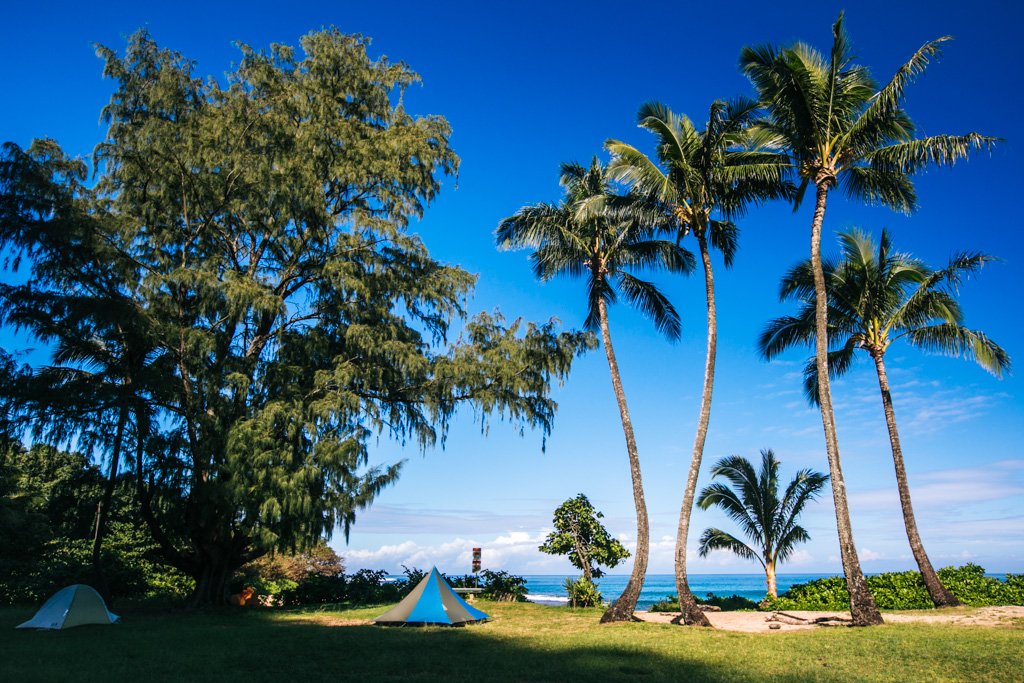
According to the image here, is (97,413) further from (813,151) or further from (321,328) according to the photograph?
(813,151)

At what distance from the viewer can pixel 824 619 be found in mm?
15859

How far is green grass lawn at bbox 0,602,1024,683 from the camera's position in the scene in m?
9.21

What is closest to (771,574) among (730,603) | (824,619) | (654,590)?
(730,603)

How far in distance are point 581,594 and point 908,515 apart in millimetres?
9961

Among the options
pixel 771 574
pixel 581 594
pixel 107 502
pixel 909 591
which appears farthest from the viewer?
pixel 771 574

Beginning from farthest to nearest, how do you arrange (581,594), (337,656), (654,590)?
(654,590), (581,594), (337,656)

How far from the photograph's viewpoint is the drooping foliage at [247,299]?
17.4m

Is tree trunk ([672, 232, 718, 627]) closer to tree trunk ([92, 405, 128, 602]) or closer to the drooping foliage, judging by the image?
the drooping foliage

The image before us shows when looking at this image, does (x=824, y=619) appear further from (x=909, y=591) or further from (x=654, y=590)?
(x=654, y=590)

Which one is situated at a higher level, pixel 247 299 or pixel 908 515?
pixel 247 299

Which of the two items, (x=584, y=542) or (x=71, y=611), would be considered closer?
(x=71, y=611)

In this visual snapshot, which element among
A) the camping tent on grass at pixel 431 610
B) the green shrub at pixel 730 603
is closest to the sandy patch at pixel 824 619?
the green shrub at pixel 730 603

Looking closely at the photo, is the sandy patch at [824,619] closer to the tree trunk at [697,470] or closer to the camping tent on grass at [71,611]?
the tree trunk at [697,470]

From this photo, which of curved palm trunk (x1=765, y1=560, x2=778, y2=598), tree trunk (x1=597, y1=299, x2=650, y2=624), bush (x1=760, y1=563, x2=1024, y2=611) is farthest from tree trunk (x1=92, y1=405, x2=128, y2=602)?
curved palm trunk (x1=765, y1=560, x2=778, y2=598)
